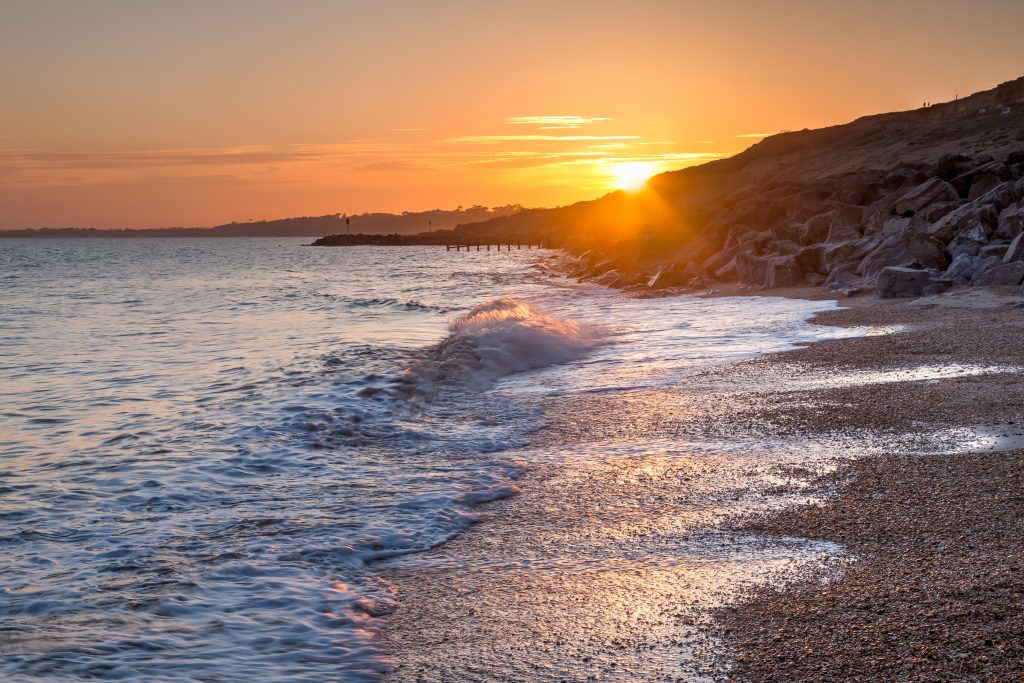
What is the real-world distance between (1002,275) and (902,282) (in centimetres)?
208

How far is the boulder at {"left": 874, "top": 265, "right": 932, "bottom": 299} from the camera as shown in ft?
62.2

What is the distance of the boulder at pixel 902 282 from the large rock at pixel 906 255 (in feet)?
5.75

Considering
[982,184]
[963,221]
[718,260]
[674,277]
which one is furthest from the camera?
[674,277]

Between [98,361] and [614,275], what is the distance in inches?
934

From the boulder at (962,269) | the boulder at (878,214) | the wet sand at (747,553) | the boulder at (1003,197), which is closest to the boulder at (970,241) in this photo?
the boulder at (962,269)

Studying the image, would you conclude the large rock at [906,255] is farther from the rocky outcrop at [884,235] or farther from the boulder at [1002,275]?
the boulder at [1002,275]

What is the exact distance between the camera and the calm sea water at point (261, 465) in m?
4.48

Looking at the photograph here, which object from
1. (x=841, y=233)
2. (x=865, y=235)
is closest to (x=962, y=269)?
(x=865, y=235)

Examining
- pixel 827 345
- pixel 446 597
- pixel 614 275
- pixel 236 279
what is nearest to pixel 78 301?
pixel 236 279

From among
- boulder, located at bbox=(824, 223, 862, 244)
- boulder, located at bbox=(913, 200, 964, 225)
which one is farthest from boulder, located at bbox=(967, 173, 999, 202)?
boulder, located at bbox=(824, 223, 862, 244)

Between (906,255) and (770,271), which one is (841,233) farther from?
(906,255)

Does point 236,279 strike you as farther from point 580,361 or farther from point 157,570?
point 157,570

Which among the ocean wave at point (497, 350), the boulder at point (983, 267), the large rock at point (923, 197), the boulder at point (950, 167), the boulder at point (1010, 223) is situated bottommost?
the ocean wave at point (497, 350)

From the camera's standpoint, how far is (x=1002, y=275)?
17.5 metres
